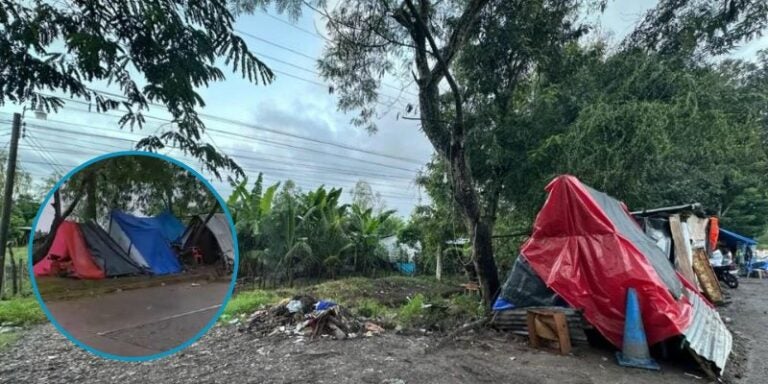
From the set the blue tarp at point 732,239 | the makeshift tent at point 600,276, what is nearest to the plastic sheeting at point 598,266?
the makeshift tent at point 600,276

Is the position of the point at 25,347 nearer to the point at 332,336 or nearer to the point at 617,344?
the point at 332,336

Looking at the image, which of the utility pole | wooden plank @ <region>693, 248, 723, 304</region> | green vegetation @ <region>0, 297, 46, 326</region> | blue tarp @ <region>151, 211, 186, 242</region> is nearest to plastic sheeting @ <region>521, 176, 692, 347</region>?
wooden plank @ <region>693, 248, 723, 304</region>

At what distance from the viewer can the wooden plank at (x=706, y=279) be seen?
9359mm

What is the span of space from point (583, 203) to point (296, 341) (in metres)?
4.08

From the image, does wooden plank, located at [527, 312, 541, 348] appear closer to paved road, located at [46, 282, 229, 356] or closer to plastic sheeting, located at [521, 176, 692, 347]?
plastic sheeting, located at [521, 176, 692, 347]

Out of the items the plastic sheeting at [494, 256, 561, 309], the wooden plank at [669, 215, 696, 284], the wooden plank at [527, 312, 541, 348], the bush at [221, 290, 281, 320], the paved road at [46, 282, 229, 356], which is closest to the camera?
the paved road at [46, 282, 229, 356]

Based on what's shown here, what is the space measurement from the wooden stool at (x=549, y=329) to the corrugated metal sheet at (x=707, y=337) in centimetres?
120

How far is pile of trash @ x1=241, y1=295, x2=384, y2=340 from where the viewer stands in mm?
5797

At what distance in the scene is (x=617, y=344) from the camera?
503 centimetres

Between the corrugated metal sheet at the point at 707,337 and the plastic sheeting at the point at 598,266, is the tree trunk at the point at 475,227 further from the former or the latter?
the corrugated metal sheet at the point at 707,337

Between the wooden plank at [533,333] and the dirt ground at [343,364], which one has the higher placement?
the wooden plank at [533,333]

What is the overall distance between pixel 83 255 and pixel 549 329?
5.05 metres

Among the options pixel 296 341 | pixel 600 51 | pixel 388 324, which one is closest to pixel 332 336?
pixel 296 341

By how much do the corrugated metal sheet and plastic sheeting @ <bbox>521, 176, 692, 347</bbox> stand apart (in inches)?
6.1
